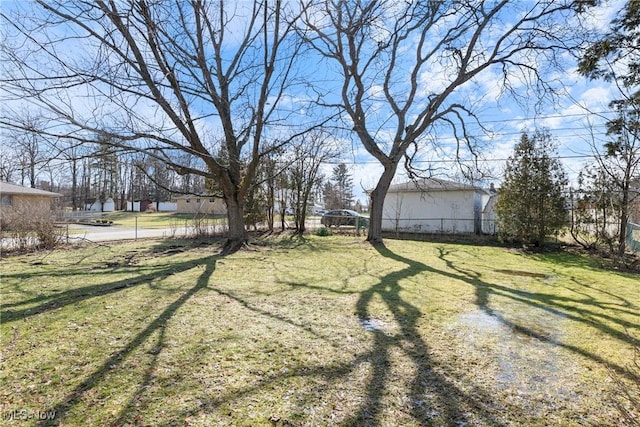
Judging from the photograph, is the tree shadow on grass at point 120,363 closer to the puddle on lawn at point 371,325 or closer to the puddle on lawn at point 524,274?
the puddle on lawn at point 371,325

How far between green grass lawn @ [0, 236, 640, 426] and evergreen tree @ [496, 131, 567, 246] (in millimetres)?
5611

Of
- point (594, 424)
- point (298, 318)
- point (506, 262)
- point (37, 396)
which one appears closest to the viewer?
point (594, 424)

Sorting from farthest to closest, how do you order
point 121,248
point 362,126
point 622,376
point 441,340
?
point 362,126 → point 121,248 → point 441,340 → point 622,376

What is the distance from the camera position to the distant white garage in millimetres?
16562

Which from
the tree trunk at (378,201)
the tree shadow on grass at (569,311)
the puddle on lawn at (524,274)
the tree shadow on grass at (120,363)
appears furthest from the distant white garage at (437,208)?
the tree shadow on grass at (120,363)

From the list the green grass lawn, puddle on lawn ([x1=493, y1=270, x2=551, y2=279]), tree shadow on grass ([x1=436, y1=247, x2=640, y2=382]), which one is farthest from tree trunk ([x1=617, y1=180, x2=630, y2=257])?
tree shadow on grass ([x1=436, y1=247, x2=640, y2=382])

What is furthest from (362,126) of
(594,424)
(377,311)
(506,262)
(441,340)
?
(594,424)

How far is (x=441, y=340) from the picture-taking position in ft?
10.7

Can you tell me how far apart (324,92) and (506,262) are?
7301mm

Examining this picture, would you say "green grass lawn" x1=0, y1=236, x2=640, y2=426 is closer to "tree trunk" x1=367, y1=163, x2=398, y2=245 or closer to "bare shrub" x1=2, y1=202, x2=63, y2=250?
"bare shrub" x1=2, y1=202, x2=63, y2=250

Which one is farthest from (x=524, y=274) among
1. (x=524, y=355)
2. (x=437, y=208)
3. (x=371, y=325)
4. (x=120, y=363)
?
(x=437, y=208)

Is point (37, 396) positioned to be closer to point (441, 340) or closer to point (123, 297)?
point (123, 297)

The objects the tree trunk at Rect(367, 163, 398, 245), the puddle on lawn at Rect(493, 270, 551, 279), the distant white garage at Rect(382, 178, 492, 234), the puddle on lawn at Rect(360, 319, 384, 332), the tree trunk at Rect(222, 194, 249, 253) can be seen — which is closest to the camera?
the puddle on lawn at Rect(360, 319, 384, 332)

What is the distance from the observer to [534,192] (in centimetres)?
1162
